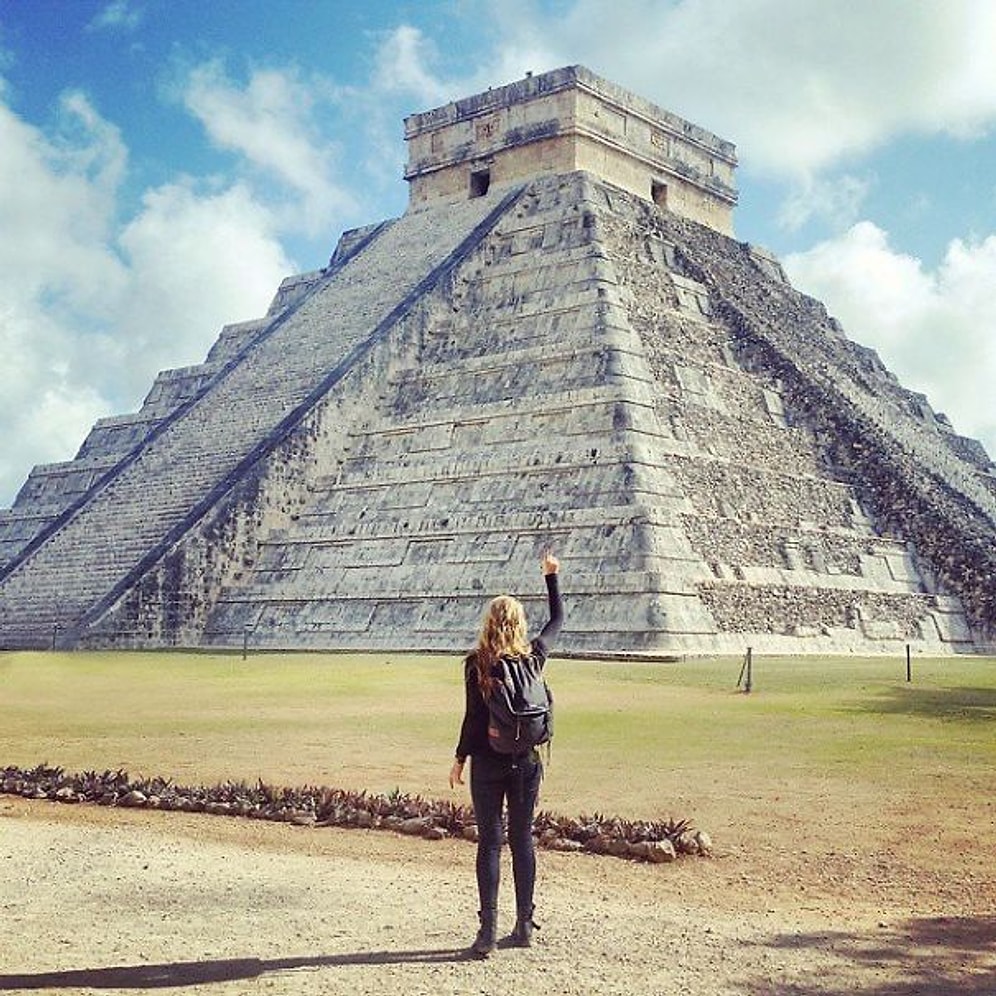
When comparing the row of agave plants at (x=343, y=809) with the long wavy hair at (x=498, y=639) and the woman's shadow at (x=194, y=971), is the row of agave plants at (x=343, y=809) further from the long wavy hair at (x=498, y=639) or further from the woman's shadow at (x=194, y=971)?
the woman's shadow at (x=194, y=971)

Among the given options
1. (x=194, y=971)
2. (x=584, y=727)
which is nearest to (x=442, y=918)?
(x=194, y=971)

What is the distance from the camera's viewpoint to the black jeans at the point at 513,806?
586cm

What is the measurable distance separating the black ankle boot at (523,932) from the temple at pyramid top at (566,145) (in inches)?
1035

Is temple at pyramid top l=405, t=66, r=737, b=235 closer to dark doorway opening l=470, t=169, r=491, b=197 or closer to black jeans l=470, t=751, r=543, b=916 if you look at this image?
dark doorway opening l=470, t=169, r=491, b=197

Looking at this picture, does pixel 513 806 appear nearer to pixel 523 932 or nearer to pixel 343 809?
pixel 523 932

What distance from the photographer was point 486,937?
563 centimetres

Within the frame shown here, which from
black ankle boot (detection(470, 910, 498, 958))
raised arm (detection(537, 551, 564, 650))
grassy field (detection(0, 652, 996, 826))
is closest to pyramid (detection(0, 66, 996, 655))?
grassy field (detection(0, 652, 996, 826))

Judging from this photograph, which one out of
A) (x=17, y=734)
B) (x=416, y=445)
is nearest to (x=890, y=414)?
(x=416, y=445)

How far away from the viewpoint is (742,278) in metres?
31.8

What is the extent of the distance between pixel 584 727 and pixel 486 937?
6.86 metres

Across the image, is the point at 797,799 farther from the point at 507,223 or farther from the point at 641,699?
the point at 507,223

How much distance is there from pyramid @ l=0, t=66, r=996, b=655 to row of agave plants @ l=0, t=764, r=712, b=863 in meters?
10.8

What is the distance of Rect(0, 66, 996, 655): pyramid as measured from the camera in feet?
71.1

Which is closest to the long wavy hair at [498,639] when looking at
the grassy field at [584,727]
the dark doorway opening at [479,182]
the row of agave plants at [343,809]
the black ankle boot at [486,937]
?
the black ankle boot at [486,937]
